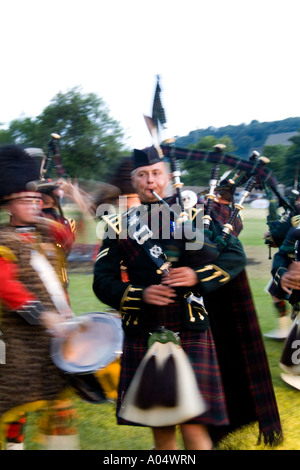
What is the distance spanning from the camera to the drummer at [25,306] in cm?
295

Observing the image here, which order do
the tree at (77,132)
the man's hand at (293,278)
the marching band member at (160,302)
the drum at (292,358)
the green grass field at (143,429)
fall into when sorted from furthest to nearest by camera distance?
1. the tree at (77,132)
2. the drum at (292,358)
3. the man's hand at (293,278)
4. the green grass field at (143,429)
5. the marching band member at (160,302)

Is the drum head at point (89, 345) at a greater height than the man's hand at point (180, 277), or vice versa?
the man's hand at point (180, 277)

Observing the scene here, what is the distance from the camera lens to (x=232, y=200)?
6.15m

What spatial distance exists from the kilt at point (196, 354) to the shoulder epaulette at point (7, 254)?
2.55 feet

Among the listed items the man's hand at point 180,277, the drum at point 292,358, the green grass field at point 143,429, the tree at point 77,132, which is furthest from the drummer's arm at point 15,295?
the tree at point 77,132

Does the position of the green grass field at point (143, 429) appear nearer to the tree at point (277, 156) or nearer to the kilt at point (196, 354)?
the kilt at point (196, 354)

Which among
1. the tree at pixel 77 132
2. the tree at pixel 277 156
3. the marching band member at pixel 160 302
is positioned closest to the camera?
the marching band member at pixel 160 302

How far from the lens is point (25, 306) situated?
290 cm

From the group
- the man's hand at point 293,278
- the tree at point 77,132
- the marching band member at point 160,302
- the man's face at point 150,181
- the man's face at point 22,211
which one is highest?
the man's face at point 150,181

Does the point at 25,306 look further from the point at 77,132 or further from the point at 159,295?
the point at 77,132

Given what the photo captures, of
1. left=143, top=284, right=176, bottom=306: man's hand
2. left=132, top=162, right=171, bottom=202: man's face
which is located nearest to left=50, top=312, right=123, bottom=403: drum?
left=143, top=284, right=176, bottom=306: man's hand

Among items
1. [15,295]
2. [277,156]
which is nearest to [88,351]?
[15,295]
